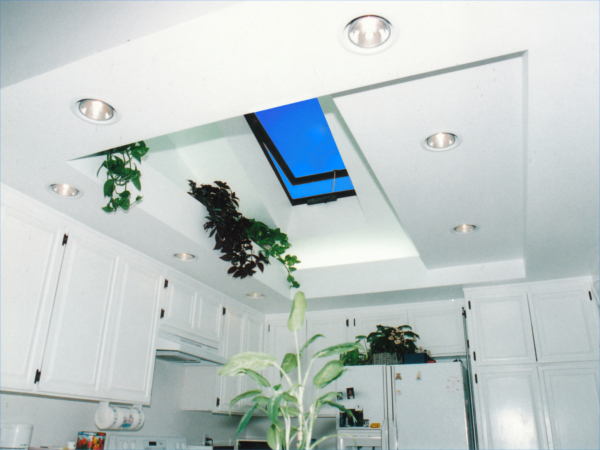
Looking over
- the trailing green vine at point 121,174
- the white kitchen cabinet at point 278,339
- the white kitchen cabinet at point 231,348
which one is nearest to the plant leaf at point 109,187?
the trailing green vine at point 121,174

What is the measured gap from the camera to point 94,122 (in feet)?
6.34

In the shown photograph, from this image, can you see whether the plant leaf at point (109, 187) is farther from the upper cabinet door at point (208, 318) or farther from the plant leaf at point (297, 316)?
the upper cabinet door at point (208, 318)

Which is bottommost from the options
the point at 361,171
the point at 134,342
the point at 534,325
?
the point at 134,342

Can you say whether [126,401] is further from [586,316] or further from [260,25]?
[586,316]

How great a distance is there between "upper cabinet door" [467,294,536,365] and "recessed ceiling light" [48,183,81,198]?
3.00 m

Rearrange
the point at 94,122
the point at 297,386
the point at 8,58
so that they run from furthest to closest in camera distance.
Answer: the point at 94,122 < the point at 8,58 < the point at 297,386

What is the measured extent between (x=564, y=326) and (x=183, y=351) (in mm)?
2799

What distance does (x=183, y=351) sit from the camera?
3297 mm

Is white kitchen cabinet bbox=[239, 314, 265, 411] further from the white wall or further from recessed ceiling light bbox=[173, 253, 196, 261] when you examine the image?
recessed ceiling light bbox=[173, 253, 196, 261]

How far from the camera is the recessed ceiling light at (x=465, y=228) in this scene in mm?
3105

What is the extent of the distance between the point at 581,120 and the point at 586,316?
7.07 feet

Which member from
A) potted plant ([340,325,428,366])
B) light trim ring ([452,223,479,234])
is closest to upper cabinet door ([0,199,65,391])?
potted plant ([340,325,428,366])

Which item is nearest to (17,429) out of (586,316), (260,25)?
(260,25)

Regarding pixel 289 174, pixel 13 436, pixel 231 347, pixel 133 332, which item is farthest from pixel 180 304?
pixel 289 174
